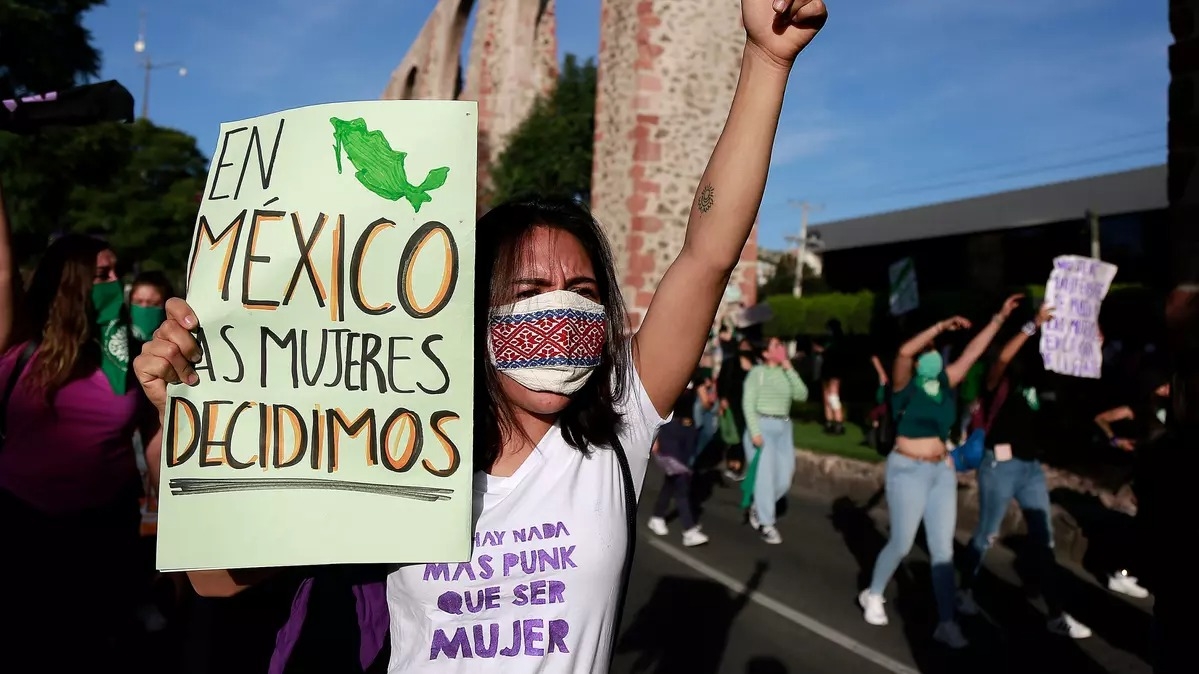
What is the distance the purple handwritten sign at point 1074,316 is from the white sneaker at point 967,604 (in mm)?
1550

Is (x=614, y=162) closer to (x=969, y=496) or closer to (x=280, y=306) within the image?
(x=969, y=496)

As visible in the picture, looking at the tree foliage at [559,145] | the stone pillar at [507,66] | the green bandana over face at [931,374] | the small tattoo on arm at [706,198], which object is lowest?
the green bandana over face at [931,374]

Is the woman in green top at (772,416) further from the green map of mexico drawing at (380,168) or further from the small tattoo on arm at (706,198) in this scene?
the green map of mexico drawing at (380,168)

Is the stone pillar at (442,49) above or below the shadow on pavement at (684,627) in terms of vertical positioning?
above

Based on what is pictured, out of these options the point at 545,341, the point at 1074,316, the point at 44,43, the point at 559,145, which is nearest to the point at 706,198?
the point at 545,341

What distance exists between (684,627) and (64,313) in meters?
3.46

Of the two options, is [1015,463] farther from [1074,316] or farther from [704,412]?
[704,412]

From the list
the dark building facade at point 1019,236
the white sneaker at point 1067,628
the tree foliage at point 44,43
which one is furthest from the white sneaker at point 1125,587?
the tree foliage at point 44,43

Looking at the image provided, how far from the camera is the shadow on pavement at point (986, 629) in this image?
4.50m

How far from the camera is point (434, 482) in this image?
1.40 m

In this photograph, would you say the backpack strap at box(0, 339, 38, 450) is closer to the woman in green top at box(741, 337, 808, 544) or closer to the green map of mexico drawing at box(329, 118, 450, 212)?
the green map of mexico drawing at box(329, 118, 450, 212)

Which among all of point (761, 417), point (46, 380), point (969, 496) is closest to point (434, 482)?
point (46, 380)

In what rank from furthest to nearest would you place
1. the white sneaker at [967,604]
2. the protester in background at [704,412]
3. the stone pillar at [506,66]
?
1. the stone pillar at [506,66]
2. the protester in background at [704,412]
3. the white sneaker at [967,604]

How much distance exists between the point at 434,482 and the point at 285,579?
1.38 feet
